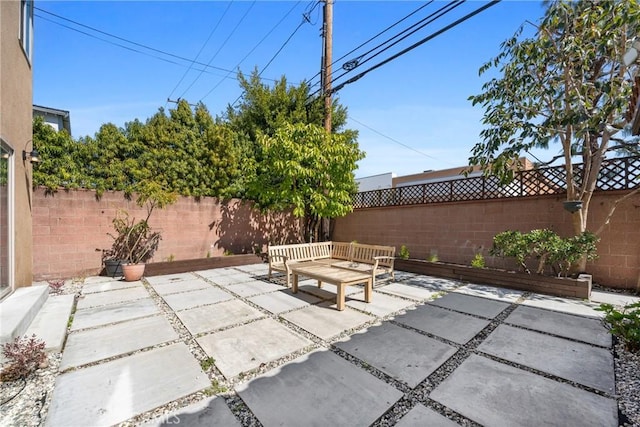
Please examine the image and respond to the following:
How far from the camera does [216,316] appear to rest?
3822 millimetres

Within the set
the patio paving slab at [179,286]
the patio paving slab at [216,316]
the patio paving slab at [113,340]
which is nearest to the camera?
the patio paving slab at [113,340]

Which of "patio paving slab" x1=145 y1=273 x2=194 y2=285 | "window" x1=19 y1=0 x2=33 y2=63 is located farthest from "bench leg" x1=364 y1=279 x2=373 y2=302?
"window" x1=19 y1=0 x2=33 y2=63

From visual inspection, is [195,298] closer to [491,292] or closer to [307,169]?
[307,169]

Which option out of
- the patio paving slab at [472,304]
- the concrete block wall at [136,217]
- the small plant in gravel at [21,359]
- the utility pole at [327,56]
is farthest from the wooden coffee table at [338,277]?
the utility pole at [327,56]

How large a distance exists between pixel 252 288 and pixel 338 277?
2027 millimetres

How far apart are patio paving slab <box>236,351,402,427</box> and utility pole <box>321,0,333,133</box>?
7.25m

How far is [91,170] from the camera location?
256 inches

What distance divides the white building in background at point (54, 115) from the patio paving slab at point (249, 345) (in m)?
12.8

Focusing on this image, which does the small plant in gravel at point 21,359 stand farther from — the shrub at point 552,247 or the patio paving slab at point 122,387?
the shrub at point 552,247

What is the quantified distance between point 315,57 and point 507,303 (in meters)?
8.86

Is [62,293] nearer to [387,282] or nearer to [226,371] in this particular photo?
[226,371]

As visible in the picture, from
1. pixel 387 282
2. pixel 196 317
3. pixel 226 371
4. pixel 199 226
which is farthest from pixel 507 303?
pixel 199 226

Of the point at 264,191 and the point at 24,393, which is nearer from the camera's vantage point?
the point at 24,393

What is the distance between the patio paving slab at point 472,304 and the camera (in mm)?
3994
